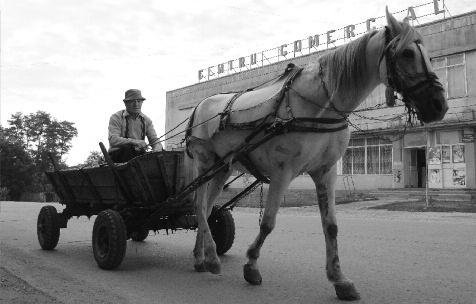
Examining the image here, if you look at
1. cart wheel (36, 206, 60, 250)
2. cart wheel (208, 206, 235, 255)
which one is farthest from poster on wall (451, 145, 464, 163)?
cart wheel (36, 206, 60, 250)

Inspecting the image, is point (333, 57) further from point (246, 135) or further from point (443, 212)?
point (443, 212)

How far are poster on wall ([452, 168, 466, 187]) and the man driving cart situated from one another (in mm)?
23527

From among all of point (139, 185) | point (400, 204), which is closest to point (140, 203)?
point (139, 185)

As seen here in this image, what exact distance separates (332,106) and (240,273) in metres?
2.29

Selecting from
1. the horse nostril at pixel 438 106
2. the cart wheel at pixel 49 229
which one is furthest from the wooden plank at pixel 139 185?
the horse nostril at pixel 438 106

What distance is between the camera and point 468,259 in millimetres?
6574

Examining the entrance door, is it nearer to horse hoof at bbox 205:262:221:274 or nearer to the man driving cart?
the man driving cart

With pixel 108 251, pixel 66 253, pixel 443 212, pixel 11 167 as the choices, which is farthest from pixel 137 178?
pixel 11 167

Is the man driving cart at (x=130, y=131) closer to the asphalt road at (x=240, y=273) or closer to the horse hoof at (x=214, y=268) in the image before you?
the asphalt road at (x=240, y=273)

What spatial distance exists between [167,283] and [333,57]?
9.31 ft

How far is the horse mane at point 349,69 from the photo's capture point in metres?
4.34

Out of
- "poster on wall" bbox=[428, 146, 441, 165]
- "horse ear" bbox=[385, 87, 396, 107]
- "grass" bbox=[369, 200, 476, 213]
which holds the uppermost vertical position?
"poster on wall" bbox=[428, 146, 441, 165]

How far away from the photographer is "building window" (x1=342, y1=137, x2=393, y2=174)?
1224 inches

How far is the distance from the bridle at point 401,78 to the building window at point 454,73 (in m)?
25.8
